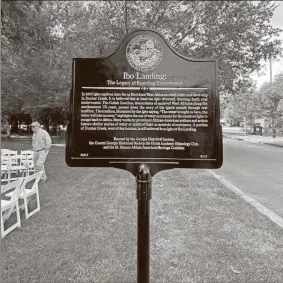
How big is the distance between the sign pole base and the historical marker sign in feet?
0.40

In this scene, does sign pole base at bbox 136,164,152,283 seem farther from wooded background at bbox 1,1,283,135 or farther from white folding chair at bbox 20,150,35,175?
white folding chair at bbox 20,150,35,175

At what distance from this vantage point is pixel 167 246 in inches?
175

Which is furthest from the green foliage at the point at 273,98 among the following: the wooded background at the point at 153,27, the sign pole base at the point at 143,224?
the sign pole base at the point at 143,224

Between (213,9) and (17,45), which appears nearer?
(213,9)

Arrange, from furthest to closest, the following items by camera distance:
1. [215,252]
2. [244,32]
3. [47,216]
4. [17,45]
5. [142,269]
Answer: [244,32]
[17,45]
[47,216]
[215,252]
[142,269]

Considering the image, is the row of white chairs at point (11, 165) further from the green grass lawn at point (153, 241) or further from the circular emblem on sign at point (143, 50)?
the circular emblem on sign at point (143, 50)

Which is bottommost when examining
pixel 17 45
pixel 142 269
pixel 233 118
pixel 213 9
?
pixel 142 269

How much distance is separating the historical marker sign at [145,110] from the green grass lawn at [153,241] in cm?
158

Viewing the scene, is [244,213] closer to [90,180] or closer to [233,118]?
[233,118]

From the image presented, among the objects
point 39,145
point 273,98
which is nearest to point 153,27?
point 273,98

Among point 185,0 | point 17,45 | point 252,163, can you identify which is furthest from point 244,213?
point 17,45

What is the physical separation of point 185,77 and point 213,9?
5.68 m

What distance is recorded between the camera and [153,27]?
6.26 m

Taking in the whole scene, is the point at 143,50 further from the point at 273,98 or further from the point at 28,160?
the point at 28,160
